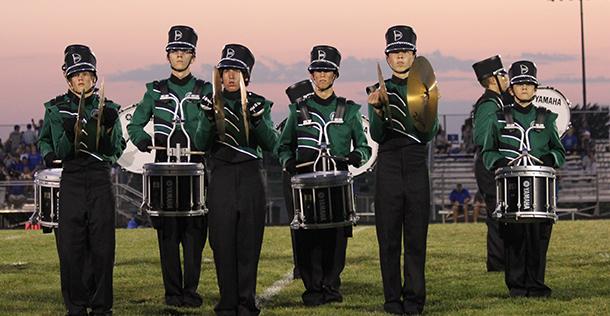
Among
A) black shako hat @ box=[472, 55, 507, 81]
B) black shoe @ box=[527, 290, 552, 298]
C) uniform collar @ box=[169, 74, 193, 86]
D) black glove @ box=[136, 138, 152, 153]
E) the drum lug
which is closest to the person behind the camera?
the drum lug

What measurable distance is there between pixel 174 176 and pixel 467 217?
862 inches

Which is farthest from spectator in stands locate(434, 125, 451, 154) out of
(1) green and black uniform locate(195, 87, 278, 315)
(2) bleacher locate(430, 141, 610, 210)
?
(1) green and black uniform locate(195, 87, 278, 315)

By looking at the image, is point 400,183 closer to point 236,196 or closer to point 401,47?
point 401,47

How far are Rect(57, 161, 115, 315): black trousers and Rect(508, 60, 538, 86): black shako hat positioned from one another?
11.0ft

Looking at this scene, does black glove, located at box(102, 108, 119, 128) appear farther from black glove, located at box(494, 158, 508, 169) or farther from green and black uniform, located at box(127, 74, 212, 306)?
black glove, located at box(494, 158, 508, 169)

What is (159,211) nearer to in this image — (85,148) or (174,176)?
(174,176)

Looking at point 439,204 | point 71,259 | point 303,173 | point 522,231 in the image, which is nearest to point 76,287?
point 71,259

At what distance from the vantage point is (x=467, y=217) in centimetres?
3156

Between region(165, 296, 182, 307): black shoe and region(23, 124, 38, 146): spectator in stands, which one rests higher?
region(23, 124, 38, 146): spectator in stands

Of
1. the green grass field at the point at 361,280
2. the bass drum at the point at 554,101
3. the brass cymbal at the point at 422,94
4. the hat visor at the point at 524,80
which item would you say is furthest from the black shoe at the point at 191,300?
the bass drum at the point at 554,101

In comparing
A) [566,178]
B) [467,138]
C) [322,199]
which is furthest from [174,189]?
[467,138]

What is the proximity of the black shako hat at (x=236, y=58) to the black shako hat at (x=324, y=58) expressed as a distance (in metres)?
1.34

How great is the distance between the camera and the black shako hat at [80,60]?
9.73 m

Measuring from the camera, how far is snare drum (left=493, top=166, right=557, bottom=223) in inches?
410
